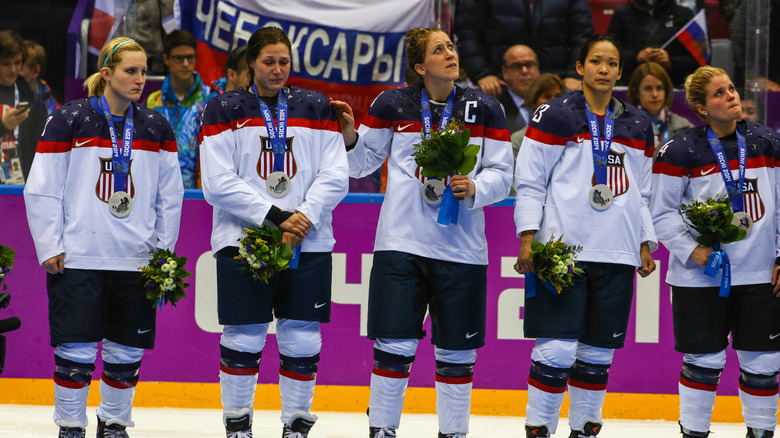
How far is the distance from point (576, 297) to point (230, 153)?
1.88 metres

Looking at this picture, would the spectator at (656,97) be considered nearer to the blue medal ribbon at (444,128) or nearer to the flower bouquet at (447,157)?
the blue medal ribbon at (444,128)

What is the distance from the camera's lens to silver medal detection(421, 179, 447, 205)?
205 inches

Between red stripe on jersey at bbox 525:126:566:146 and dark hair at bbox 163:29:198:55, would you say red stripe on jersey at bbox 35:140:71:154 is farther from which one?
dark hair at bbox 163:29:198:55

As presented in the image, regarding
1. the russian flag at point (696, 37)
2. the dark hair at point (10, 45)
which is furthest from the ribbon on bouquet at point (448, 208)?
the dark hair at point (10, 45)

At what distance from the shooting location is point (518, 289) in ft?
22.4

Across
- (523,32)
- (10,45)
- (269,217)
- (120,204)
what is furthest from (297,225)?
(10,45)

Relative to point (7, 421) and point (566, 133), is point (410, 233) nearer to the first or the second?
point (566, 133)

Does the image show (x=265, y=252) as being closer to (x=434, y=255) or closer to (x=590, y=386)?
(x=434, y=255)

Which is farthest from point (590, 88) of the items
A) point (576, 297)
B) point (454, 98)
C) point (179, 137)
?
point (179, 137)

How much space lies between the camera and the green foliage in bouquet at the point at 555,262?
500cm

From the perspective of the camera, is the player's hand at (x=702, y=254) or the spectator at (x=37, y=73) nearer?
the player's hand at (x=702, y=254)

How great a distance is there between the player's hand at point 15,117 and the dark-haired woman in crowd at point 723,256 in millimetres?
4381

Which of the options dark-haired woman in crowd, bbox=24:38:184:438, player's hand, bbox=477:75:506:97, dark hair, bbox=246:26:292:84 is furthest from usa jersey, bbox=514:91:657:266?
player's hand, bbox=477:75:506:97

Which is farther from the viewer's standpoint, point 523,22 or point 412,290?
point 523,22
